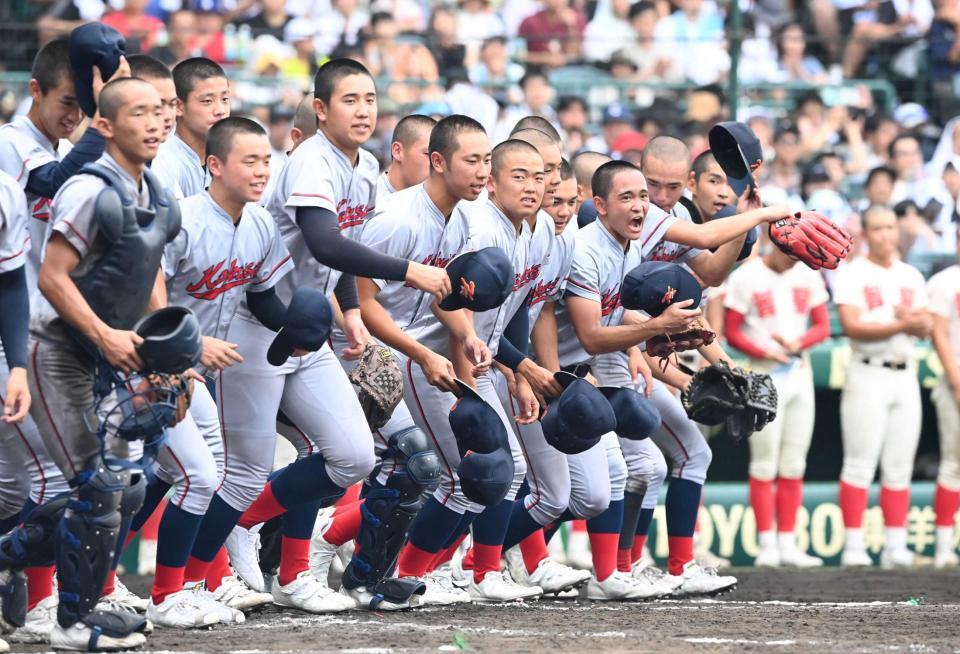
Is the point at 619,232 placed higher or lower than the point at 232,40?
lower

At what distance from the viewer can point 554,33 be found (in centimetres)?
1312

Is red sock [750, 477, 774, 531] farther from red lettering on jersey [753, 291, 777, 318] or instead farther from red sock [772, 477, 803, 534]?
red lettering on jersey [753, 291, 777, 318]

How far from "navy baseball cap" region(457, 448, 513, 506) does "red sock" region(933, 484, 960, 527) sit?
4658 mm

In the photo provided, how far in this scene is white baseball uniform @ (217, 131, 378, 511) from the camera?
635 centimetres

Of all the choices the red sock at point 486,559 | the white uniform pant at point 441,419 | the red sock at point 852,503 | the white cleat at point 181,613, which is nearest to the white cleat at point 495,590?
the red sock at point 486,559

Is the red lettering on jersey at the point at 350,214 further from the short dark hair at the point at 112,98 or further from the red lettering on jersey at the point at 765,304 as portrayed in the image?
the red lettering on jersey at the point at 765,304

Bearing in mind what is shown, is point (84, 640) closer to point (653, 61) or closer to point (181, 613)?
point (181, 613)

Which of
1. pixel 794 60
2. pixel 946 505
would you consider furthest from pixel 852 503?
pixel 794 60

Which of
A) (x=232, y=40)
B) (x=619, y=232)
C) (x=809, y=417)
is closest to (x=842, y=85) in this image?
(x=809, y=417)

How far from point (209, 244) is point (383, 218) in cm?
84

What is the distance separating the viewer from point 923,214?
1209 cm

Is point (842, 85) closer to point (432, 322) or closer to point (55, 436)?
point (432, 322)

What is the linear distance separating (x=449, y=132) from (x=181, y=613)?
85.6 inches

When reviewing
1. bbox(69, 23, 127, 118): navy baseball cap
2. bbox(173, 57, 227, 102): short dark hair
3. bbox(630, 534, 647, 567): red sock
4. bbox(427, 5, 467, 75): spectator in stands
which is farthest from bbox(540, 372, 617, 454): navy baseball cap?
bbox(427, 5, 467, 75): spectator in stands
